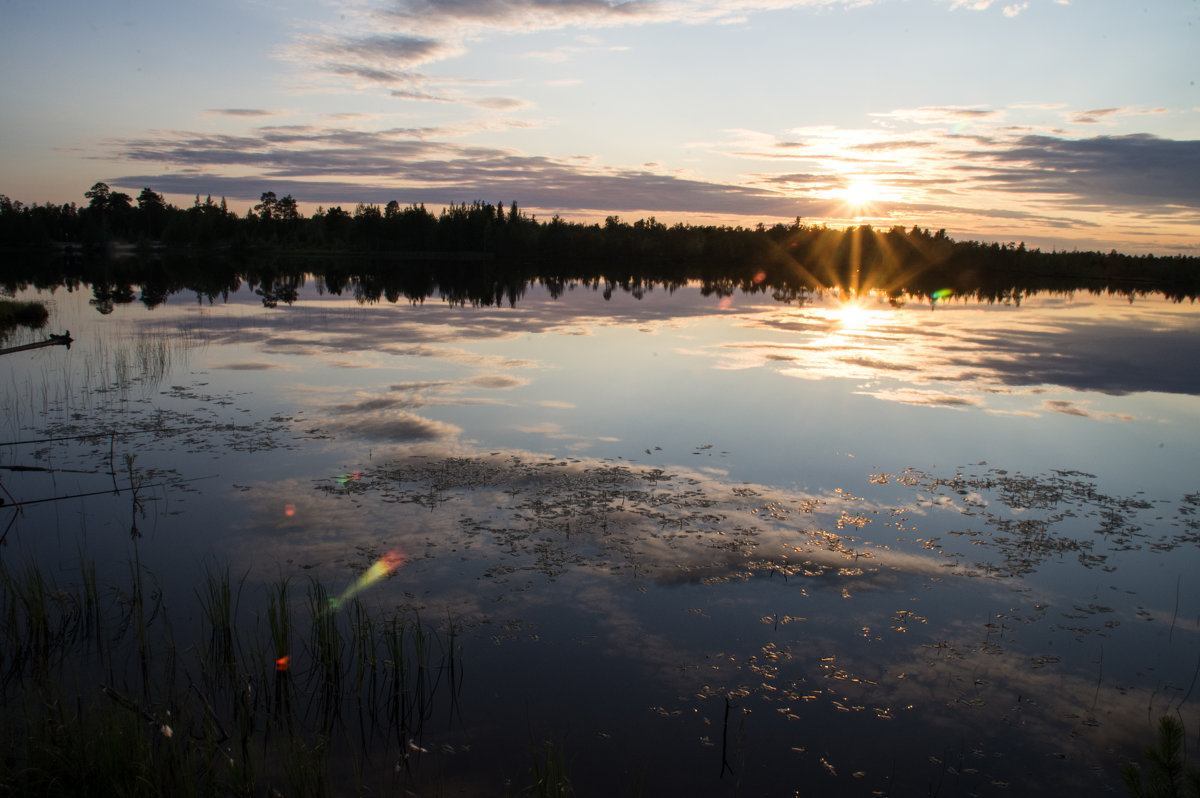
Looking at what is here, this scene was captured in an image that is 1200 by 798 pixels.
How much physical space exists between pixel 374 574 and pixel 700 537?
11.4ft

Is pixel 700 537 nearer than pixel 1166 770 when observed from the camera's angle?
No

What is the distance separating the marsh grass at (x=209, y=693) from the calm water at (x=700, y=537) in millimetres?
299

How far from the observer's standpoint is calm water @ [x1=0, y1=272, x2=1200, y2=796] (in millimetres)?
4977

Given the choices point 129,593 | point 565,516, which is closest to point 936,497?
point 565,516

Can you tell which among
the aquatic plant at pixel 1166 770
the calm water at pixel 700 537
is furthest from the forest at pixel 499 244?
the aquatic plant at pixel 1166 770

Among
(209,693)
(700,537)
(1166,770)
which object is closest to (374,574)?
(209,693)

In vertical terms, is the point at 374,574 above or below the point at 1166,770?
below

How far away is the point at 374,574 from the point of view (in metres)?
7.00

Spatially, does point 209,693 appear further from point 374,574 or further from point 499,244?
point 499,244

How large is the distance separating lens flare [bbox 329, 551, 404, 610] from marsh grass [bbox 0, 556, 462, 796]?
0.19 meters

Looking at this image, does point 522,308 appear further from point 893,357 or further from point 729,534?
point 729,534

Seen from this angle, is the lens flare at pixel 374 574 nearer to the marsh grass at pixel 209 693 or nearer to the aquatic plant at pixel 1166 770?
the marsh grass at pixel 209 693

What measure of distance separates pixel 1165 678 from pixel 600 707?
14.7 feet

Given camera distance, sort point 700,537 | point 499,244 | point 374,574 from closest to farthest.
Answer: point 374,574 → point 700,537 → point 499,244
